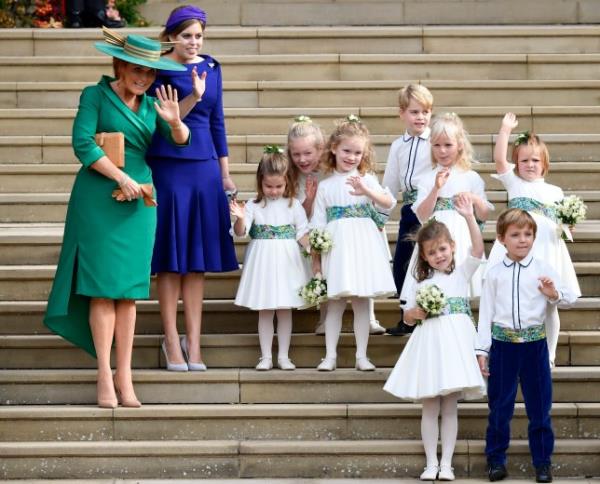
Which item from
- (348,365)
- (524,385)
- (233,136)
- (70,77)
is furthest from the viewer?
(70,77)

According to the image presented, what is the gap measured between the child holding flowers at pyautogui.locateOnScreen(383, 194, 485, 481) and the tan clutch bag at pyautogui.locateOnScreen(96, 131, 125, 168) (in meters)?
1.75

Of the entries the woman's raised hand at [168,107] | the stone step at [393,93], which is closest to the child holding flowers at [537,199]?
the woman's raised hand at [168,107]

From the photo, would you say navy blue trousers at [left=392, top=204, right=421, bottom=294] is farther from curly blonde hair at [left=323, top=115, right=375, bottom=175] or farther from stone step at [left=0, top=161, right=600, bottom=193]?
stone step at [left=0, top=161, right=600, bottom=193]

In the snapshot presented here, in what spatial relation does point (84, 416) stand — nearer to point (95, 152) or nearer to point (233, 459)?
point (233, 459)

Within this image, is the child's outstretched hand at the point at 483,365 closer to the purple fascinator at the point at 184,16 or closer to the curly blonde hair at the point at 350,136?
the curly blonde hair at the point at 350,136

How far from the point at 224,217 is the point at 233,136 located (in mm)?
2185

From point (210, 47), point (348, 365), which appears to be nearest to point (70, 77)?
point (210, 47)

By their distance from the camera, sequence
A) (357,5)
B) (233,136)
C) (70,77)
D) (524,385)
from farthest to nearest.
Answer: (357,5) < (70,77) < (233,136) < (524,385)

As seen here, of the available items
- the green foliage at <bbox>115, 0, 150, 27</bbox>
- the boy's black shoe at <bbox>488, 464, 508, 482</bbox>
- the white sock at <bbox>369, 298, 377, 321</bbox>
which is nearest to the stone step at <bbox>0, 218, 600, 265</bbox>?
the white sock at <bbox>369, 298, 377, 321</bbox>

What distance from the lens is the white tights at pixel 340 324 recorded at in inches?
377

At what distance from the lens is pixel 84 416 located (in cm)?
928

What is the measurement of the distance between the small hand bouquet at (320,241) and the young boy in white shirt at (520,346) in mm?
1160

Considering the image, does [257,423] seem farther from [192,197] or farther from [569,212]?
[569,212]

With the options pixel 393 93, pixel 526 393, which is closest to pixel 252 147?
pixel 393 93
